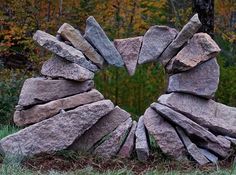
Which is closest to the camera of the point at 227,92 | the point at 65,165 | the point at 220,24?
the point at 65,165

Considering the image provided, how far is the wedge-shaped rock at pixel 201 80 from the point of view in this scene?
16.5 ft

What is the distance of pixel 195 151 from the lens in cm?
490

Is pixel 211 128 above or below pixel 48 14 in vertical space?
below

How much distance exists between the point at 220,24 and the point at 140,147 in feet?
21.4

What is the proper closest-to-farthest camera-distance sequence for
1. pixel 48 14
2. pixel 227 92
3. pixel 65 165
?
pixel 65 165
pixel 227 92
pixel 48 14

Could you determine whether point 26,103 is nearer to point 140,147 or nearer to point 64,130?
point 64,130

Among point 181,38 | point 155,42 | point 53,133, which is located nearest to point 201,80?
point 181,38

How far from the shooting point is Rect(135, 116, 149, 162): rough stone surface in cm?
488

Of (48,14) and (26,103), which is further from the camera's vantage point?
(48,14)

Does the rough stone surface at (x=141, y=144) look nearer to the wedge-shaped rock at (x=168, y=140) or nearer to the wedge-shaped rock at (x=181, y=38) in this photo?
the wedge-shaped rock at (x=168, y=140)

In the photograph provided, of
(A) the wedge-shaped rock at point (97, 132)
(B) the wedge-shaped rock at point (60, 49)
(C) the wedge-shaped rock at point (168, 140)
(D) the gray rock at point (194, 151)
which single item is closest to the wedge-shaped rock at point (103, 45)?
(B) the wedge-shaped rock at point (60, 49)

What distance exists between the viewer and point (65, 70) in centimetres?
504

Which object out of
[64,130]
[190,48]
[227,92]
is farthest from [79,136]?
[227,92]

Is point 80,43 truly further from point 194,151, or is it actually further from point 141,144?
point 194,151
